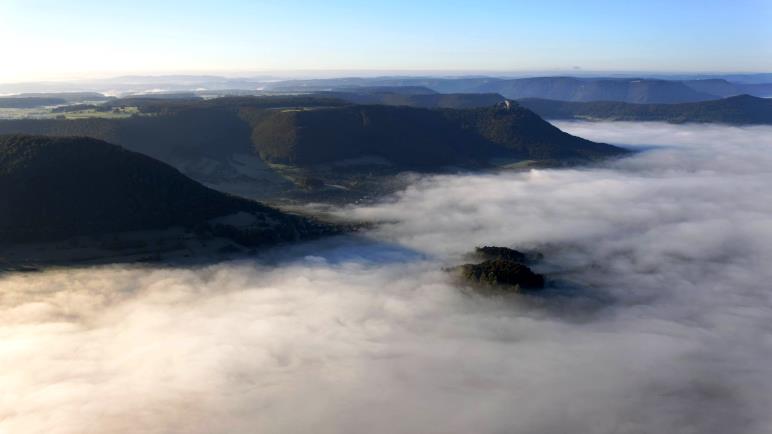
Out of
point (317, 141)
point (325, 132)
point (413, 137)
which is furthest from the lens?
point (413, 137)

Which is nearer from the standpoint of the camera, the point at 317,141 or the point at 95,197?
the point at 95,197

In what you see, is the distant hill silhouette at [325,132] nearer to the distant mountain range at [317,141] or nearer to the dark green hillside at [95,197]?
the distant mountain range at [317,141]

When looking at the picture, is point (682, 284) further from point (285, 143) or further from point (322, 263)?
point (285, 143)

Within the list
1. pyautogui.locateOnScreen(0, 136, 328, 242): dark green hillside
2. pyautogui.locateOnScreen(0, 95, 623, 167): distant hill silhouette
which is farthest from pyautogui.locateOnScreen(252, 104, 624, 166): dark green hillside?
pyautogui.locateOnScreen(0, 136, 328, 242): dark green hillside

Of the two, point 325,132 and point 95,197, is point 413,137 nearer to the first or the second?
point 325,132

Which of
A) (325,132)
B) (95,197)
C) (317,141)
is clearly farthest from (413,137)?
(95,197)

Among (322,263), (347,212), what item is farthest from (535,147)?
(322,263)

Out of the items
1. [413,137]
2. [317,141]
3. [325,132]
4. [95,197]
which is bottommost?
[95,197]
